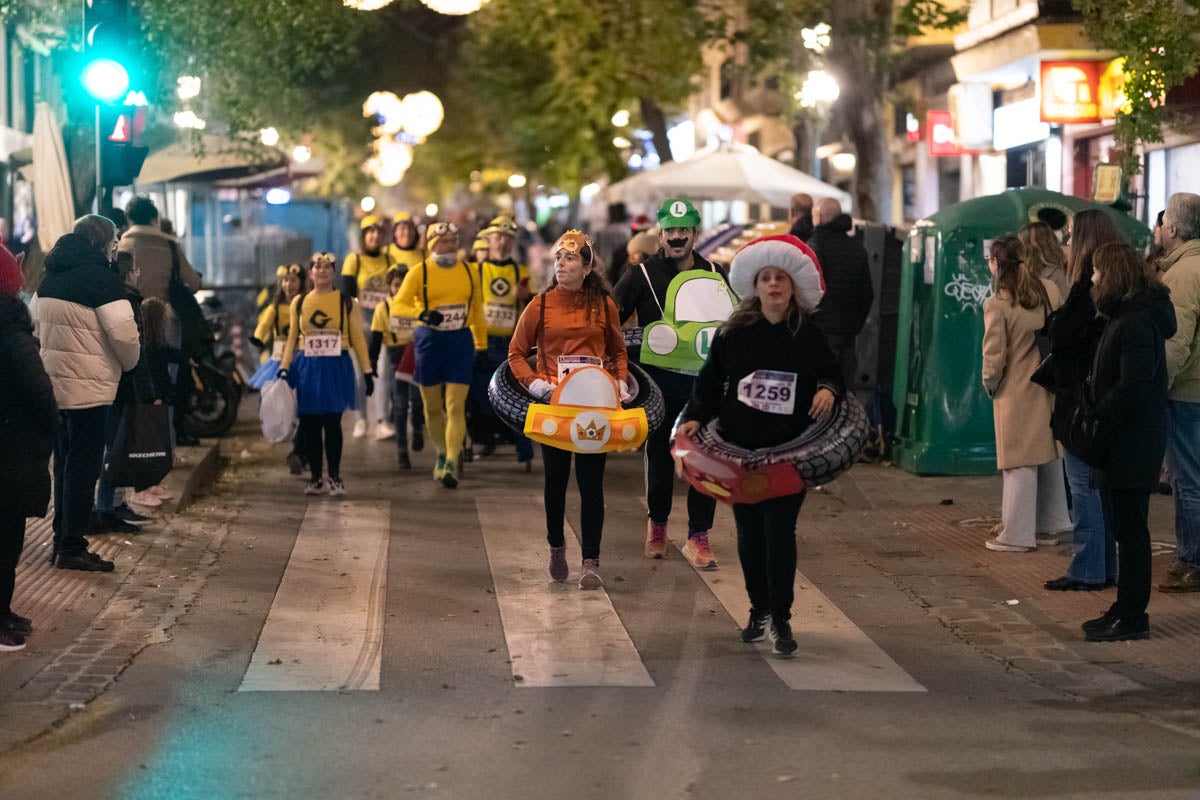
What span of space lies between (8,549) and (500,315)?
7.47 metres

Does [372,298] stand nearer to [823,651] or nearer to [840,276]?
[840,276]

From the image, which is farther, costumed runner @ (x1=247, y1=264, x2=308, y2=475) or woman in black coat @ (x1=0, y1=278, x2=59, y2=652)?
costumed runner @ (x1=247, y1=264, x2=308, y2=475)

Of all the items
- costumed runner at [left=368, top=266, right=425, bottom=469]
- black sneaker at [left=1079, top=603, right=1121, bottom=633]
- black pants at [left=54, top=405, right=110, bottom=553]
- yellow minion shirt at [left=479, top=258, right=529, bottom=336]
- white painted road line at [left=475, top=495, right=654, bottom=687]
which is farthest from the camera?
yellow minion shirt at [left=479, top=258, right=529, bottom=336]

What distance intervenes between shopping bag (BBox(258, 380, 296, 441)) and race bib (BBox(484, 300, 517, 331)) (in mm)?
2267

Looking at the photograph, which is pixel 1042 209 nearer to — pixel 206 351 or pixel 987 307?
pixel 987 307

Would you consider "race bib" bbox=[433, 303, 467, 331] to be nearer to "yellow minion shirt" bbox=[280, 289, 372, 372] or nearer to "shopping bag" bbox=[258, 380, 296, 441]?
"yellow minion shirt" bbox=[280, 289, 372, 372]

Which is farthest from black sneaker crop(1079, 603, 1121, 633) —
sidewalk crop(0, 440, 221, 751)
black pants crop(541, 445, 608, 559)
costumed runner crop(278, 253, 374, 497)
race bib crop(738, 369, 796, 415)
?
costumed runner crop(278, 253, 374, 497)

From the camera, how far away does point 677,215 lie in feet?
34.4

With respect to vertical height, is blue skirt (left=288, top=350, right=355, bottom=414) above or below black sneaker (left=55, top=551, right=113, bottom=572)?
above

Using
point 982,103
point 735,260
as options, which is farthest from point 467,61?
point 735,260

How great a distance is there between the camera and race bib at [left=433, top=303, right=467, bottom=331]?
14.0 metres

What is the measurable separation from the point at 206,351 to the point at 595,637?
9332 millimetres

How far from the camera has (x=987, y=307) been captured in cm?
1104

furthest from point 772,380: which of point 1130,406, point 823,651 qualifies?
point 1130,406
